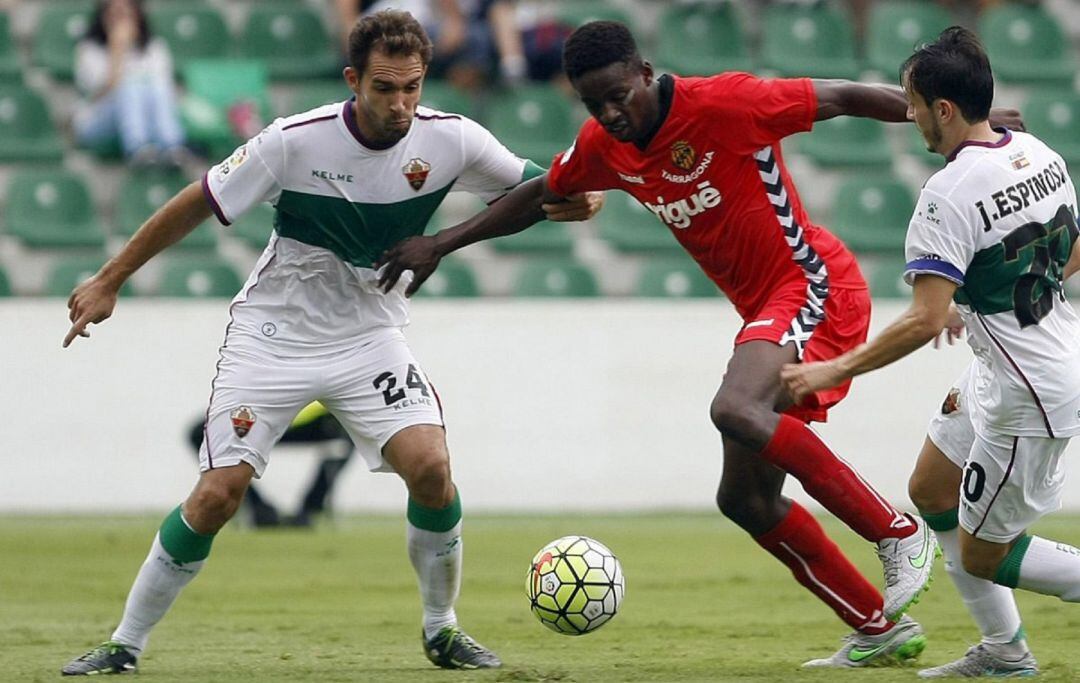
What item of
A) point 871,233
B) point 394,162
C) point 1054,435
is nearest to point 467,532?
point 871,233

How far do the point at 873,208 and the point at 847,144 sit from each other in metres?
0.96

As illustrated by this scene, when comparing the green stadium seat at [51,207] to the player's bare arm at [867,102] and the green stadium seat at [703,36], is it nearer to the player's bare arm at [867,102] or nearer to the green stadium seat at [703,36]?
the green stadium seat at [703,36]

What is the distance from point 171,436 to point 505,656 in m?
6.92

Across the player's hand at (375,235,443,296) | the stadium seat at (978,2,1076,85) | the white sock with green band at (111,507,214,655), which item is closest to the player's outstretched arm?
the player's hand at (375,235,443,296)

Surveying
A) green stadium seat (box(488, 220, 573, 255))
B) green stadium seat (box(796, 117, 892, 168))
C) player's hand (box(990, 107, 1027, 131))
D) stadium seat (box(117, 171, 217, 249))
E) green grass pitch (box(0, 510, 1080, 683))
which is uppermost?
player's hand (box(990, 107, 1027, 131))

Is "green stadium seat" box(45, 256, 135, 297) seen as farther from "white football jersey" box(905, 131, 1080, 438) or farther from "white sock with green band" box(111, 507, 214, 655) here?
"white football jersey" box(905, 131, 1080, 438)

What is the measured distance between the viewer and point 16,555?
36.2 feet

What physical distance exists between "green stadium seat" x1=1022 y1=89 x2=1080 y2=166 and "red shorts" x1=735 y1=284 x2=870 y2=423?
9800mm

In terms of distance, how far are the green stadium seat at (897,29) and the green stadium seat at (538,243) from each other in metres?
3.67

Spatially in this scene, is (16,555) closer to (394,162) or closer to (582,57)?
(394,162)

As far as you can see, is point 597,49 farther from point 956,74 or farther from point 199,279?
point 199,279

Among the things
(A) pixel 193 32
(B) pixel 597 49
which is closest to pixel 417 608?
(B) pixel 597 49

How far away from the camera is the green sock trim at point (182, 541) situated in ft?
20.7

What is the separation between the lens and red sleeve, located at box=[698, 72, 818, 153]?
630cm
